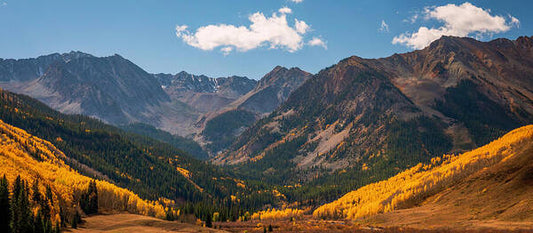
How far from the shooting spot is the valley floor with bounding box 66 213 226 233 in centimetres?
12381

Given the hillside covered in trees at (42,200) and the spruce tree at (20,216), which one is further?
the hillside covered in trees at (42,200)

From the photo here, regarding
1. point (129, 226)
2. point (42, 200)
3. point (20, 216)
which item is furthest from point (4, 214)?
point (129, 226)

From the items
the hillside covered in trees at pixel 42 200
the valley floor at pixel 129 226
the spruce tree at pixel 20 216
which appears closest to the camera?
the spruce tree at pixel 20 216

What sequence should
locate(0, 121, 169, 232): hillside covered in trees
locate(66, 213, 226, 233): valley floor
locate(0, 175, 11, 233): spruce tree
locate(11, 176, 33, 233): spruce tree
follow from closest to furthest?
locate(0, 175, 11, 233): spruce tree → locate(11, 176, 33, 233): spruce tree → locate(0, 121, 169, 232): hillside covered in trees → locate(66, 213, 226, 233): valley floor

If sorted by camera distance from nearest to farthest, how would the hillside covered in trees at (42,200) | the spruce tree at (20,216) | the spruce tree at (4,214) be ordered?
the spruce tree at (4,214) < the spruce tree at (20,216) < the hillside covered in trees at (42,200)

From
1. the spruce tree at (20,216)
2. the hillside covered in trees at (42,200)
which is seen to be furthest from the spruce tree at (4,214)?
the spruce tree at (20,216)

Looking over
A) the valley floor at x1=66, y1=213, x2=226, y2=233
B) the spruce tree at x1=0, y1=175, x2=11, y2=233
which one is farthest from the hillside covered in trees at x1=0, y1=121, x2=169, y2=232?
the valley floor at x1=66, y1=213, x2=226, y2=233

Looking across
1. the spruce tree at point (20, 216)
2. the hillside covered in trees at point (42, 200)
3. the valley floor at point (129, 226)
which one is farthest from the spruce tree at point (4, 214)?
the valley floor at point (129, 226)

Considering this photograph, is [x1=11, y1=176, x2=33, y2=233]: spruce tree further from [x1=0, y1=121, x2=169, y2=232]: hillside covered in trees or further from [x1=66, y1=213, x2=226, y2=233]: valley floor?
[x1=66, y1=213, x2=226, y2=233]: valley floor

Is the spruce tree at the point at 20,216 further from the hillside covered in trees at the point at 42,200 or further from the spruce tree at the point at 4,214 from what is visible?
the spruce tree at the point at 4,214

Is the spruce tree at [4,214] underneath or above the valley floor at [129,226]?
above

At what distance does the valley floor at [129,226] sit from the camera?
124 metres

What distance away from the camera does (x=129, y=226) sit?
425 feet

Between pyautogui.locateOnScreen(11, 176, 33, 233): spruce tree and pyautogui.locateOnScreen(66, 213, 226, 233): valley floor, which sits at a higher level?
pyautogui.locateOnScreen(11, 176, 33, 233): spruce tree
